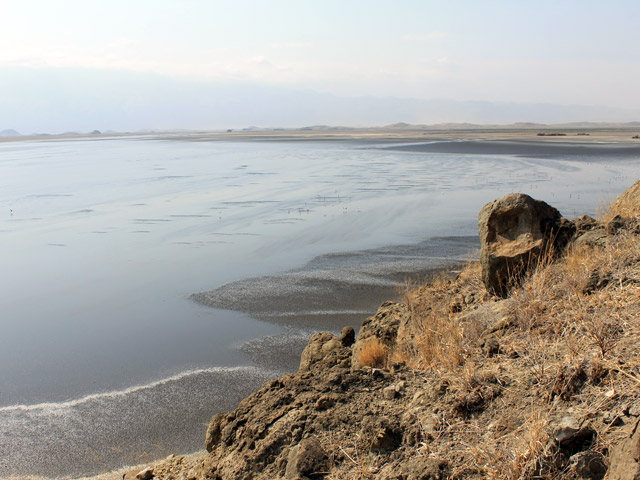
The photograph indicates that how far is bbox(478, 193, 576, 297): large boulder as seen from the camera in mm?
5719

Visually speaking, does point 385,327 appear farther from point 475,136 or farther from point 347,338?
point 475,136

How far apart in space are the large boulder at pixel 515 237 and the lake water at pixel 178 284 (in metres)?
2.77

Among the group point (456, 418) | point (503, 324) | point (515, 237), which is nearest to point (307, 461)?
point (456, 418)

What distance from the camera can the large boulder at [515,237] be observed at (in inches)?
225

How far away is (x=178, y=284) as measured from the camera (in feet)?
34.1

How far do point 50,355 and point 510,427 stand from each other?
616 centimetres

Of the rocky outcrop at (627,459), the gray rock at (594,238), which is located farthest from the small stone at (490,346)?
the gray rock at (594,238)

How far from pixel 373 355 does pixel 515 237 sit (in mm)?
2079

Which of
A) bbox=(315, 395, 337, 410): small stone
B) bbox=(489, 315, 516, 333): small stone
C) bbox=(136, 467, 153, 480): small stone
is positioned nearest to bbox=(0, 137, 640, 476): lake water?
bbox=(136, 467, 153, 480): small stone

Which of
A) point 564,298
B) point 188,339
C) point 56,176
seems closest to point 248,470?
point 564,298

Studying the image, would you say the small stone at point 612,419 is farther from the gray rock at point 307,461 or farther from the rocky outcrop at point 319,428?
the gray rock at point 307,461

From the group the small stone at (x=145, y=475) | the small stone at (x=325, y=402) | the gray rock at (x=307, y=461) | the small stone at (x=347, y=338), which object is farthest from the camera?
Answer: the small stone at (x=347, y=338)

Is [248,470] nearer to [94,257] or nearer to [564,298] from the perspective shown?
[564,298]

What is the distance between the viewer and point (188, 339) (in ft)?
25.9
